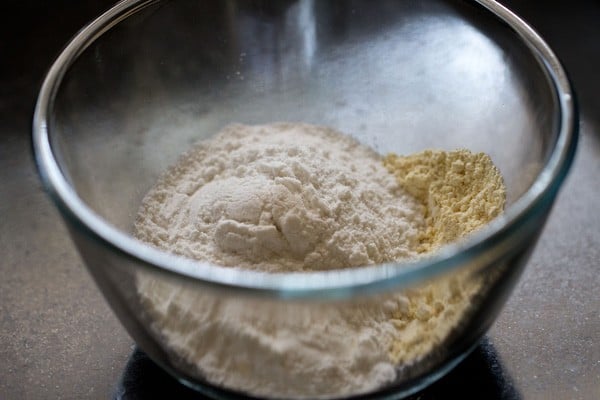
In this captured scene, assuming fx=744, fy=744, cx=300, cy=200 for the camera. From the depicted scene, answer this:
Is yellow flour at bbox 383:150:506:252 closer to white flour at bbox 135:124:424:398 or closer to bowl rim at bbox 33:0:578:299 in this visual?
white flour at bbox 135:124:424:398

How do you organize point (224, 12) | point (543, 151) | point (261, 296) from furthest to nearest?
point (224, 12), point (543, 151), point (261, 296)

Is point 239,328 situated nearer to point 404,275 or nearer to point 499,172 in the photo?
point 404,275

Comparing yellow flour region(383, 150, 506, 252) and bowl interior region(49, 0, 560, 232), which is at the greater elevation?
bowl interior region(49, 0, 560, 232)

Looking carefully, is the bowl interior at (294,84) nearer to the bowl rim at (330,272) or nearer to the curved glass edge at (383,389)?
the bowl rim at (330,272)

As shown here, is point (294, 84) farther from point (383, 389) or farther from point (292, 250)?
point (383, 389)

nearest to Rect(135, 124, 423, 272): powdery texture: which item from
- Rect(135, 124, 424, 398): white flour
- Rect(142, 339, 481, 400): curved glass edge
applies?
Rect(135, 124, 424, 398): white flour

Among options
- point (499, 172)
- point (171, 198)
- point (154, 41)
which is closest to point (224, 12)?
point (154, 41)
